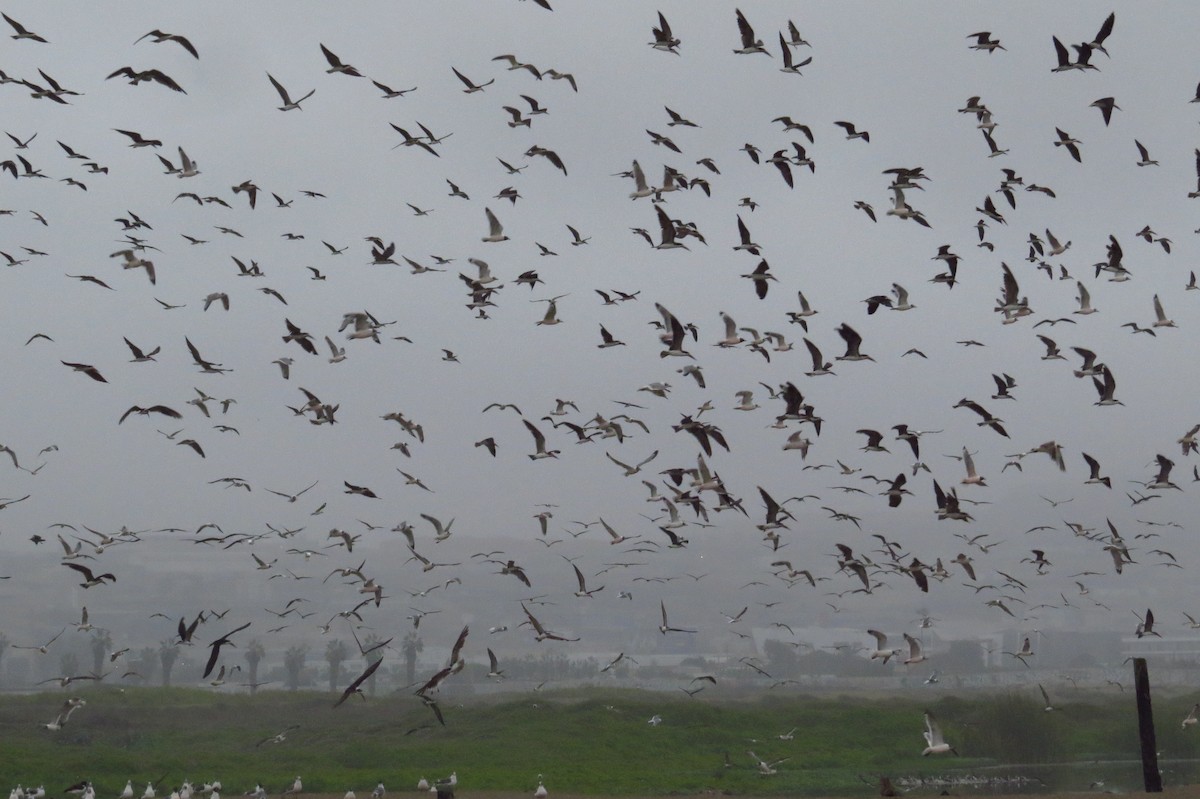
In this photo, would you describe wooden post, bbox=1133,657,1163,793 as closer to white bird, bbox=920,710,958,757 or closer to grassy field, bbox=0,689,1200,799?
grassy field, bbox=0,689,1200,799

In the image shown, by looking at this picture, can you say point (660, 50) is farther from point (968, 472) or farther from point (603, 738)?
point (603, 738)

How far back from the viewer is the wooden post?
135 feet

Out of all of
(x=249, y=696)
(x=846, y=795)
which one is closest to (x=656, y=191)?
(x=846, y=795)

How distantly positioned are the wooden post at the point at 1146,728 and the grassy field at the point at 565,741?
7710 millimetres

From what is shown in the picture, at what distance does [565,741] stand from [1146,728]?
28672 mm

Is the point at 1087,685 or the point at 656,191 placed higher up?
the point at 656,191

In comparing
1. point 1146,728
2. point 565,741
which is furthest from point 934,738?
A: point 565,741

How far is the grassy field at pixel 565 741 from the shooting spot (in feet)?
Result: 167

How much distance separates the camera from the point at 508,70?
107ft

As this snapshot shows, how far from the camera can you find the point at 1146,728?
4097cm

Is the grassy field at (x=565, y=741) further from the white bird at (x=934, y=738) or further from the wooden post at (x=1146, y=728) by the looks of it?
the white bird at (x=934, y=738)

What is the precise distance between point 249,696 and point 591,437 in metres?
46.0

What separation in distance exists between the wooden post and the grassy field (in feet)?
25.3

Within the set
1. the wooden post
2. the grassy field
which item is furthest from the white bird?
the grassy field
